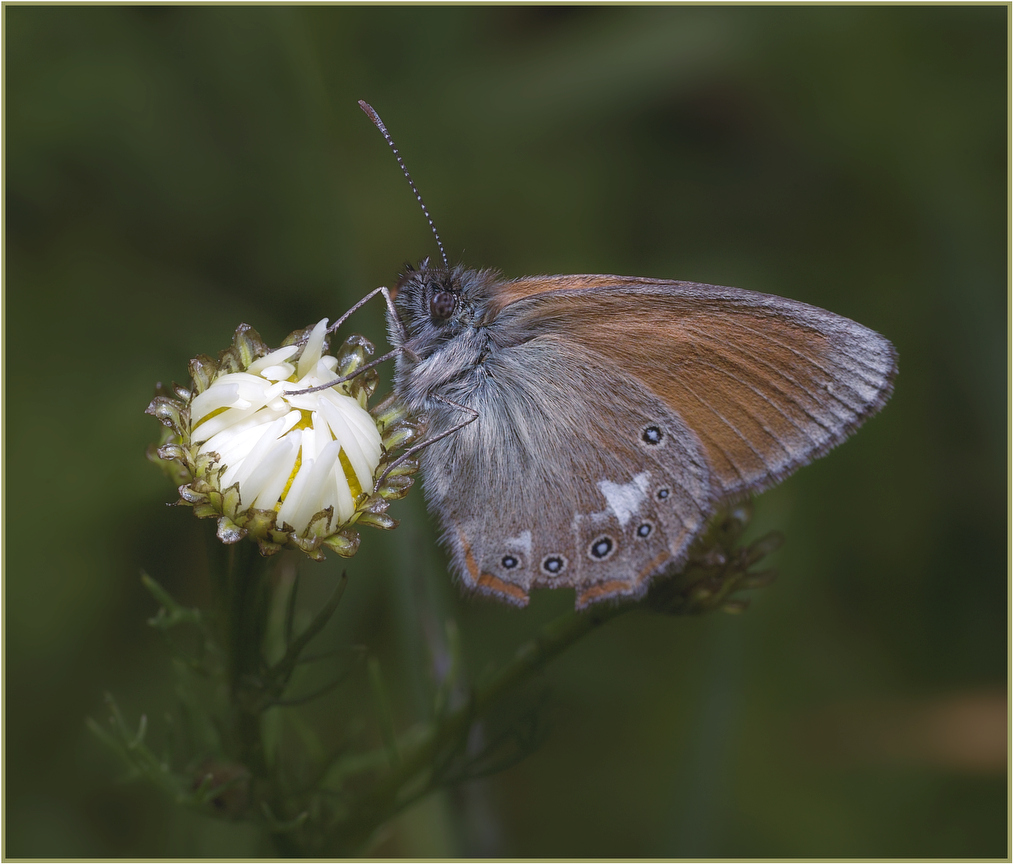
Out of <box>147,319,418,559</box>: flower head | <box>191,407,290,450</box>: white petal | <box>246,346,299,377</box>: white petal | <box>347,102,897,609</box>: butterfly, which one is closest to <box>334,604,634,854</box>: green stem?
<box>347,102,897,609</box>: butterfly

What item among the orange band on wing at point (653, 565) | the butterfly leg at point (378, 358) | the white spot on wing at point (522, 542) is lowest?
the orange band on wing at point (653, 565)

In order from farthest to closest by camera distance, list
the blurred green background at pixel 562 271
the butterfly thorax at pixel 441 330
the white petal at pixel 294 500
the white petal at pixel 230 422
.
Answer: the blurred green background at pixel 562 271 < the butterfly thorax at pixel 441 330 < the white petal at pixel 230 422 < the white petal at pixel 294 500

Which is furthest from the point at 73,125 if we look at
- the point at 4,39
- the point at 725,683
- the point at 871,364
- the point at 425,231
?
the point at 725,683

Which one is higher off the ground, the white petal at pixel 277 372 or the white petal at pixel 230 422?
the white petal at pixel 277 372

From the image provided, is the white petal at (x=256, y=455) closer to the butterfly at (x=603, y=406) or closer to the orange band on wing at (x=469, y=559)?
the butterfly at (x=603, y=406)

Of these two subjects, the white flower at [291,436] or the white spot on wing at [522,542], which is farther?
the white spot on wing at [522,542]

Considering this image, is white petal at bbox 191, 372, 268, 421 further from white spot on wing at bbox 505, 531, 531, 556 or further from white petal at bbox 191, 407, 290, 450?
white spot on wing at bbox 505, 531, 531, 556

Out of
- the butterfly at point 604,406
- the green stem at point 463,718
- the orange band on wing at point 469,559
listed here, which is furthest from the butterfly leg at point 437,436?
the green stem at point 463,718
